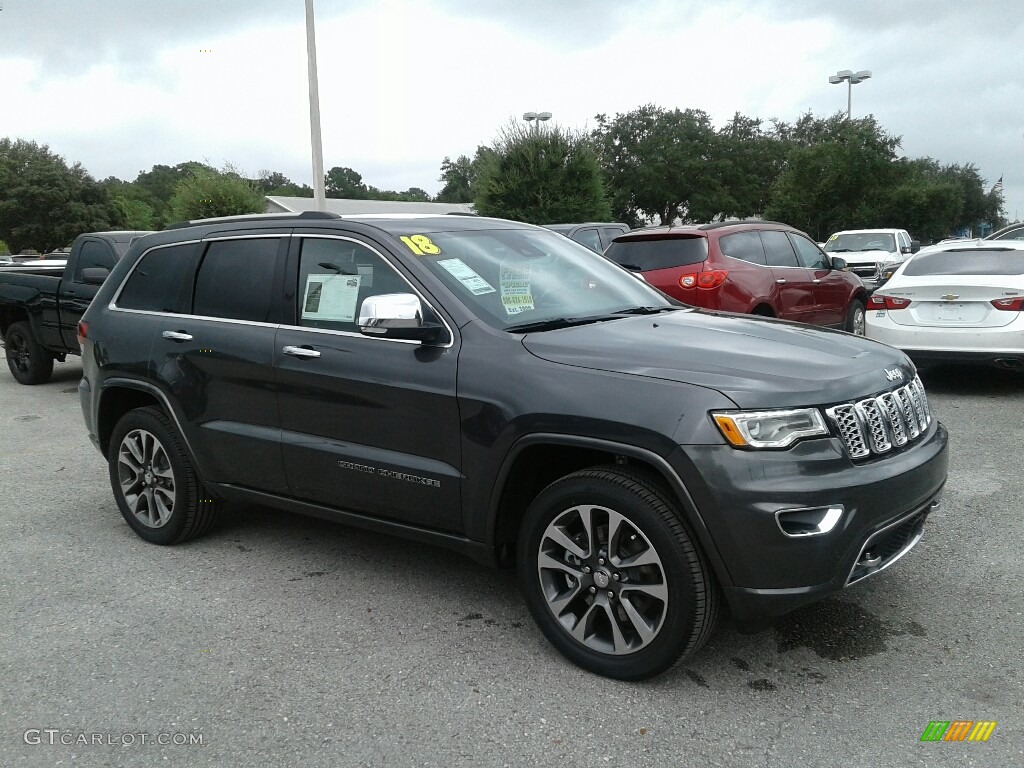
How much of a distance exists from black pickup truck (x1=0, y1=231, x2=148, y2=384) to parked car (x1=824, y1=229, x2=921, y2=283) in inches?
551

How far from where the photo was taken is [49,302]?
1084 cm

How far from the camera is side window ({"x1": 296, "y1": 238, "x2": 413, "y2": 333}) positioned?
164 inches

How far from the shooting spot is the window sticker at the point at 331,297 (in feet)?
13.9

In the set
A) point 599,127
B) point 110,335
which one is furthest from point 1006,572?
point 599,127

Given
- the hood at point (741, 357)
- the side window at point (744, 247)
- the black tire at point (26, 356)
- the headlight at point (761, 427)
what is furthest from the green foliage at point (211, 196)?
the headlight at point (761, 427)

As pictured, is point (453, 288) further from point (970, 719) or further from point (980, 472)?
point (980, 472)

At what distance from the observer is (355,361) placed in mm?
4062

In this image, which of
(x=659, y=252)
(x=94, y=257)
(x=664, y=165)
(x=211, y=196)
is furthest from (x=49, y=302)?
(x=664, y=165)

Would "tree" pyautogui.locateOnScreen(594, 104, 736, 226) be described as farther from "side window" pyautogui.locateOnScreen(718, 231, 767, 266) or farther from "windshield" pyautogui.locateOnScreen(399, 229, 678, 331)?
A: "windshield" pyautogui.locateOnScreen(399, 229, 678, 331)

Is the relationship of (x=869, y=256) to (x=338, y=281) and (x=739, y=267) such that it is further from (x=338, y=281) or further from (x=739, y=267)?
(x=338, y=281)

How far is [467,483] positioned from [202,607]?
4.89ft

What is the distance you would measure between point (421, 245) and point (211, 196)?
25.0 metres

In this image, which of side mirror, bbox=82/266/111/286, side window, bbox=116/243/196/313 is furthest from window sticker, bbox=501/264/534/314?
side mirror, bbox=82/266/111/286

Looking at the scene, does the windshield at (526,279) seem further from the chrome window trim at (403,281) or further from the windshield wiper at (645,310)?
the chrome window trim at (403,281)
